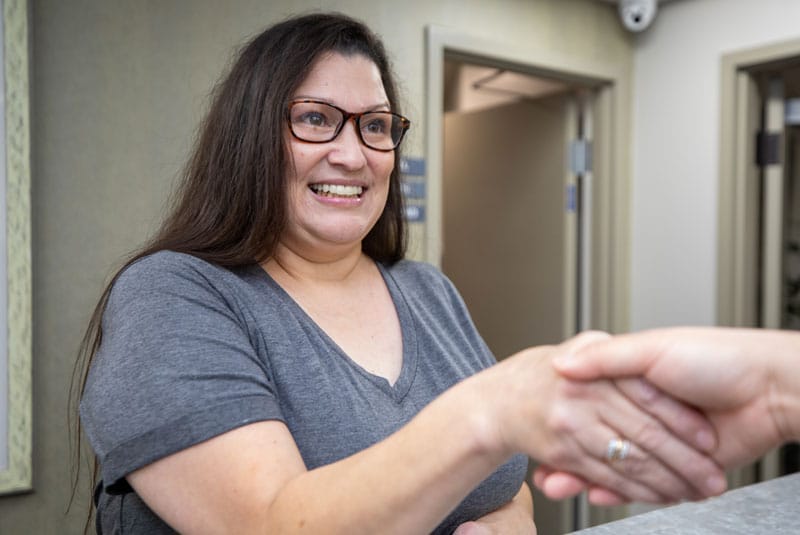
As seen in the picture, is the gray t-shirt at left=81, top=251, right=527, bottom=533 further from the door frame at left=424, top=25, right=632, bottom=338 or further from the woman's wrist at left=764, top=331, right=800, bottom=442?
the door frame at left=424, top=25, right=632, bottom=338

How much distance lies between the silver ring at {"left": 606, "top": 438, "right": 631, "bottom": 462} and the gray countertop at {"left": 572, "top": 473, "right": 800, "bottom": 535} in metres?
0.46

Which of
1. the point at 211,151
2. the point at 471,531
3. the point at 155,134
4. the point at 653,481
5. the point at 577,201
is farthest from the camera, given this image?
the point at 577,201

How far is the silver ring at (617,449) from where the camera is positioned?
67cm

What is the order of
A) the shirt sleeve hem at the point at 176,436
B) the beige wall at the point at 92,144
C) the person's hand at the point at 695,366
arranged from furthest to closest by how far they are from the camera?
the beige wall at the point at 92,144, the shirt sleeve hem at the point at 176,436, the person's hand at the point at 695,366

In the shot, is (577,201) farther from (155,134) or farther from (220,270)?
(220,270)

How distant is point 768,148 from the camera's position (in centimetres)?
289

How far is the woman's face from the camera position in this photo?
1.15 meters

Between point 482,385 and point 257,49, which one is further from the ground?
point 257,49

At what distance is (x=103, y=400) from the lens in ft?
2.71

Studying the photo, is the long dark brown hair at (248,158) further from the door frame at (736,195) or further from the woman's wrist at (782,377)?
the door frame at (736,195)

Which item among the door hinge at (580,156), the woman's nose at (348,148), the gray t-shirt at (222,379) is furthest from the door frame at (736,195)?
the woman's nose at (348,148)

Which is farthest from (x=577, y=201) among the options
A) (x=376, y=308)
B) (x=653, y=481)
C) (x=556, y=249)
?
(x=653, y=481)

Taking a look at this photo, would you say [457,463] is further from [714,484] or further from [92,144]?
[92,144]

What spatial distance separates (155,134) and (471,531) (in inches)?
58.7
